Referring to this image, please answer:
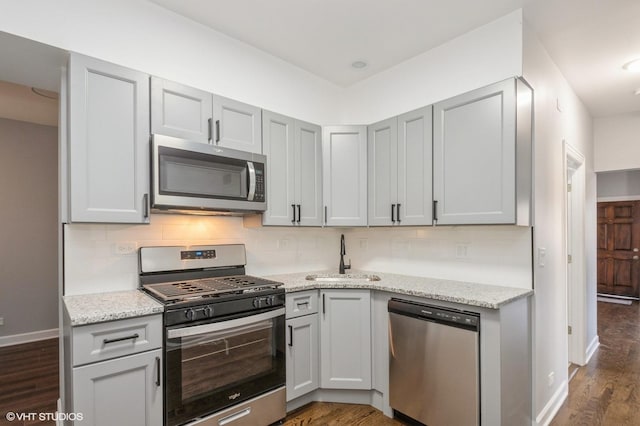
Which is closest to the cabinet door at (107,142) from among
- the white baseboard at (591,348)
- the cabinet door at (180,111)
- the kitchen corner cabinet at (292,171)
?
the cabinet door at (180,111)

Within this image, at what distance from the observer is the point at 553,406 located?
Answer: 258 centimetres

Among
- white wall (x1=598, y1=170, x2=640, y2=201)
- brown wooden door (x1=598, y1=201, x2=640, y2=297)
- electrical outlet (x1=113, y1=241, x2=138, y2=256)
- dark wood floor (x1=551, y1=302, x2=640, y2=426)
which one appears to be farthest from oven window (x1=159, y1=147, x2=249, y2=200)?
brown wooden door (x1=598, y1=201, x2=640, y2=297)

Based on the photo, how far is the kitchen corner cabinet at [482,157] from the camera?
212 cm

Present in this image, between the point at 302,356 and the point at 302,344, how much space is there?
0.09 m

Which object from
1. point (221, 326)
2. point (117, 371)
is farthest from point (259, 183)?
point (117, 371)

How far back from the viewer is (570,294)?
3.54 metres

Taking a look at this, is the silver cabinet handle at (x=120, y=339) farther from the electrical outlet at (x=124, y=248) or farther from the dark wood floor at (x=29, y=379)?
the dark wood floor at (x=29, y=379)

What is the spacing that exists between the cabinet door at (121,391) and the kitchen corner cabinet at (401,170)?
6.39ft

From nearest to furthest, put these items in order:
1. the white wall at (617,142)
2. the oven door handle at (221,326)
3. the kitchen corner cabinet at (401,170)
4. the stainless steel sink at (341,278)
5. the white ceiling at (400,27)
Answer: the oven door handle at (221,326) → the white ceiling at (400,27) → the kitchen corner cabinet at (401,170) → the stainless steel sink at (341,278) → the white wall at (617,142)

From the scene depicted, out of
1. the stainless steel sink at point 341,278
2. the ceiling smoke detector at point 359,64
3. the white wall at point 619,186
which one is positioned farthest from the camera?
the white wall at point 619,186

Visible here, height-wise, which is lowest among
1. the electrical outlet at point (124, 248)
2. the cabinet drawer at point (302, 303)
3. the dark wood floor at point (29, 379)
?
the dark wood floor at point (29, 379)

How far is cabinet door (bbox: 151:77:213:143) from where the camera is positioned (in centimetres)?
211

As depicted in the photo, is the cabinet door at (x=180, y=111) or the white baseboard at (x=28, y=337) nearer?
the cabinet door at (x=180, y=111)

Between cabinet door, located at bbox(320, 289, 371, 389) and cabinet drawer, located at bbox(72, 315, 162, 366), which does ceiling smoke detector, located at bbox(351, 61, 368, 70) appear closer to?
cabinet door, located at bbox(320, 289, 371, 389)
